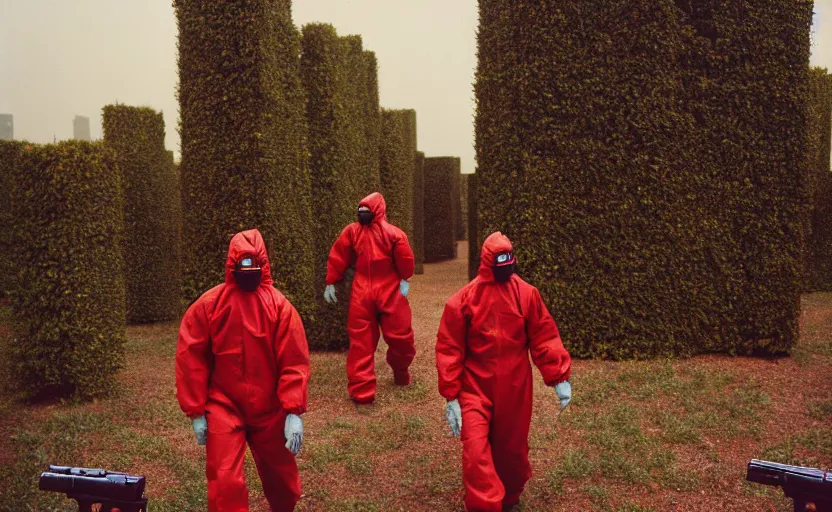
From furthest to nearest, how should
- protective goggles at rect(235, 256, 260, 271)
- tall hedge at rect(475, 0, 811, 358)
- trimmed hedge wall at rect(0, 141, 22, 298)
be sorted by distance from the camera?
trimmed hedge wall at rect(0, 141, 22, 298) → tall hedge at rect(475, 0, 811, 358) → protective goggles at rect(235, 256, 260, 271)

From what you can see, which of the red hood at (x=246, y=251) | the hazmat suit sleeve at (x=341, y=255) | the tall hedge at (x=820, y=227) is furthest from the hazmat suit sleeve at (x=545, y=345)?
the tall hedge at (x=820, y=227)

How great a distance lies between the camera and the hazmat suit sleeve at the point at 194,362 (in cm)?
389

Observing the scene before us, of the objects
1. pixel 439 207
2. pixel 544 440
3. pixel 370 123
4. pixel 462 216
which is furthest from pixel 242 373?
pixel 462 216

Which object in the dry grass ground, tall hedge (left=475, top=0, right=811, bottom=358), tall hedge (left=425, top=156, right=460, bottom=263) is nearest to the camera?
the dry grass ground

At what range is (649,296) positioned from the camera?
27.6 ft

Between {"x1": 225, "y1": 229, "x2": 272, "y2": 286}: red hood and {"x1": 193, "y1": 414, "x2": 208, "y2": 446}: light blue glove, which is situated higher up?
{"x1": 225, "y1": 229, "x2": 272, "y2": 286}: red hood

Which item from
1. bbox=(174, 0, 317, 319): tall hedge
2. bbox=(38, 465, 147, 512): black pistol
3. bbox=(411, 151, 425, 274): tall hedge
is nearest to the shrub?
bbox=(411, 151, 425, 274): tall hedge

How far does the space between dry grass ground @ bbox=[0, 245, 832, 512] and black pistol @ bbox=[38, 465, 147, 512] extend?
5.57 ft

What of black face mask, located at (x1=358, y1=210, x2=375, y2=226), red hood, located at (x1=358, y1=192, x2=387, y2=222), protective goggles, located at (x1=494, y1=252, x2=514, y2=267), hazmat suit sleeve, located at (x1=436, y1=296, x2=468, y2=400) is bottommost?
hazmat suit sleeve, located at (x1=436, y1=296, x2=468, y2=400)

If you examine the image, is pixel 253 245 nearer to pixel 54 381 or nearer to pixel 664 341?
pixel 54 381

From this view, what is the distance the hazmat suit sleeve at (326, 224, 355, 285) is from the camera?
7777 millimetres

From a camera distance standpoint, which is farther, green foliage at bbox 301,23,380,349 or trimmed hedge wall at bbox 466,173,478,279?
trimmed hedge wall at bbox 466,173,478,279

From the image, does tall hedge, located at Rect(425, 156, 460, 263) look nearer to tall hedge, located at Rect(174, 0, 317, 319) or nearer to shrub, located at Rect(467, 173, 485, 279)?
shrub, located at Rect(467, 173, 485, 279)

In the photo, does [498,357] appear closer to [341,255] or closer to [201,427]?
[201,427]
